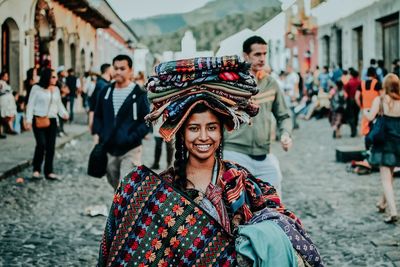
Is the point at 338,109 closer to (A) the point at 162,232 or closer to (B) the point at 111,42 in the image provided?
(A) the point at 162,232

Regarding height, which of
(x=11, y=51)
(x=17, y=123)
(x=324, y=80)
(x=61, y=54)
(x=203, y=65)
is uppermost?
(x=61, y=54)

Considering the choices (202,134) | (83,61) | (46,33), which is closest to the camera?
(202,134)

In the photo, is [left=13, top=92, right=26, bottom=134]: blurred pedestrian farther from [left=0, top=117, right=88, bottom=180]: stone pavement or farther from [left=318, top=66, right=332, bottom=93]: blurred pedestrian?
[left=318, top=66, right=332, bottom=93]: blurred pedestrian

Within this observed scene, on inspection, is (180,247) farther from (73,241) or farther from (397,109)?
(397,109)

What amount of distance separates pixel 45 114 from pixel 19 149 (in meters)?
4.35

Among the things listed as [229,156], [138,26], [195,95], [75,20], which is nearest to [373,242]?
[229,156]

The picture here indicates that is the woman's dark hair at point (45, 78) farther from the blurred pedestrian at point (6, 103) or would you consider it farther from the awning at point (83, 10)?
the awning at point (83, 10)

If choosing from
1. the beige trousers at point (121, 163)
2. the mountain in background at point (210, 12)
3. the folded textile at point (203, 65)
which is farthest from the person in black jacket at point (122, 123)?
the folded textile at point (203, 65)

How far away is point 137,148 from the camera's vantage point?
6.87 meters

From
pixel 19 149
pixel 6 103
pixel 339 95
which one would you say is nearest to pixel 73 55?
pixel 6 103

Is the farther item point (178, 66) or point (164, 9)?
point (164, 9)

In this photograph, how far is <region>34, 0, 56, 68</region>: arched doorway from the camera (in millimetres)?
21223

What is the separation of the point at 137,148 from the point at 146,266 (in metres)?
4.34

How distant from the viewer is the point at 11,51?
20016mm
